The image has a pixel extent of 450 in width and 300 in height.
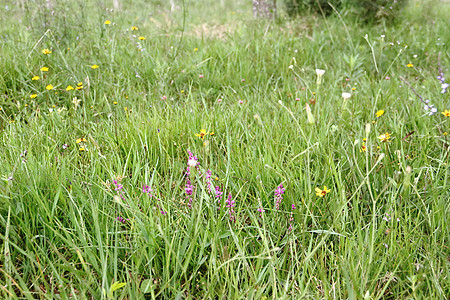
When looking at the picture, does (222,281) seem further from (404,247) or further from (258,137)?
(258,137)

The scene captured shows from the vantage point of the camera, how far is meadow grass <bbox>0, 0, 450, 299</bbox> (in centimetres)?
109

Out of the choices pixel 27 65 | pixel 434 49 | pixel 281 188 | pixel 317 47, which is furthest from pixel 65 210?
pixel 434 49

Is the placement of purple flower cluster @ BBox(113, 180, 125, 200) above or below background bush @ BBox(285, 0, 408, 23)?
below

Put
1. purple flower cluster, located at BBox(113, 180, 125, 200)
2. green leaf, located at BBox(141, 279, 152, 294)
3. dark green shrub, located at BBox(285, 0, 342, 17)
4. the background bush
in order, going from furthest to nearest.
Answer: dark green shrub, located at BBox(285, 0, 342, 17) < the background bush < purple flower cluster, located at BBox(113, 180, 125, 200) < green leaf, located at BBox(141, 279, 152, 294)

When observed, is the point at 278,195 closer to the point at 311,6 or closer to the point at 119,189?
the point at 119,189

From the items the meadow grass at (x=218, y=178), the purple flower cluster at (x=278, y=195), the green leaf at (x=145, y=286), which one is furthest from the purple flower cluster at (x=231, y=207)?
the green leaf at (x=145, y=286)

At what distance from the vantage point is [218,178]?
152 centimetres

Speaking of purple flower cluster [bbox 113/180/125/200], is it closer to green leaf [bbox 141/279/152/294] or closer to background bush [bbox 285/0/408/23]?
green leaf [bbox 141/279/152/294]

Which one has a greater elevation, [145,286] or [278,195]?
[278,195]

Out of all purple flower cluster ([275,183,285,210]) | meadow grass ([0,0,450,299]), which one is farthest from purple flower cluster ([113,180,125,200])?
purple flower cluster ([275,183,285,210])

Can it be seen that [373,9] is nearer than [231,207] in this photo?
No

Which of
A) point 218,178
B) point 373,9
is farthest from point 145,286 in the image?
point 373,9

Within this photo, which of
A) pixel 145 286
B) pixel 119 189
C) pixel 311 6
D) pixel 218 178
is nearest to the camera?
pixel 145 286

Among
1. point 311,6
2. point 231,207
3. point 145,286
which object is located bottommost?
point 145,286
